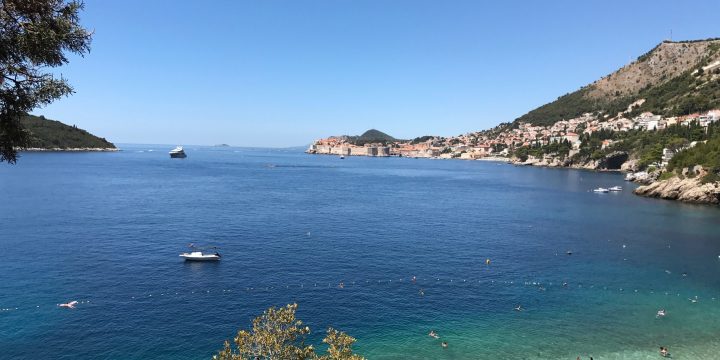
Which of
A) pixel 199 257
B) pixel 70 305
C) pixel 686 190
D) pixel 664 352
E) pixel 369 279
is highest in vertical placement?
pixel 686 190

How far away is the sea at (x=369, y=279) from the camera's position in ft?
101

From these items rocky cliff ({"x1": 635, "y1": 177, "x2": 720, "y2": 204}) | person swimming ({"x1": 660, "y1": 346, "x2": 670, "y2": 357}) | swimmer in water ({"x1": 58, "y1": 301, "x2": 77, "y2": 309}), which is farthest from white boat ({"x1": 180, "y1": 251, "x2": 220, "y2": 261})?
rocky cliff ({"x1": 635, "y1": 177, "x2": 720, "y2": 204})

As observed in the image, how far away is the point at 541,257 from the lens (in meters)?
53.2

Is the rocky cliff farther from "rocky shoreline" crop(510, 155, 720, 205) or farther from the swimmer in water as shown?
the swimmer in water

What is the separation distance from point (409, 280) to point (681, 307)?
21899 mm

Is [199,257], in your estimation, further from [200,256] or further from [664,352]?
[664,352]

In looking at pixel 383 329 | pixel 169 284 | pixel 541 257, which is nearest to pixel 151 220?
pixel 169 284

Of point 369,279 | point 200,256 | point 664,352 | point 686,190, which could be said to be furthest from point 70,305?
point 686,190

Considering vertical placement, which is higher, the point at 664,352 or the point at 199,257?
the point at 199,257

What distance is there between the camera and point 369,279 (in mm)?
43062

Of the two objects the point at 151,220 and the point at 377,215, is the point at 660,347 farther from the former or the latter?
the point at 151,220

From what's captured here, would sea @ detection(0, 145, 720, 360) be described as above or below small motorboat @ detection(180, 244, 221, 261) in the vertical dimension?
below

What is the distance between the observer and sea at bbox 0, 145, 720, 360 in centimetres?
3064

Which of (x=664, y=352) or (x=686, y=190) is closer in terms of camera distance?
(x=664, y=352)
